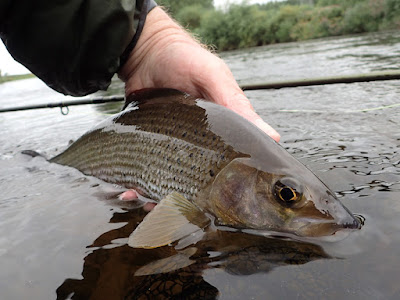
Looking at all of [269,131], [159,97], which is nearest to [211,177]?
[269,131]

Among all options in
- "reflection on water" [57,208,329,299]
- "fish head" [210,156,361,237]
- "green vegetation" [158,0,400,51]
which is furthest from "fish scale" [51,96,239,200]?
"green vegetation" [158,0,400,51]

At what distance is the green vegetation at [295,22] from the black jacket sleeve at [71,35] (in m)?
17.7

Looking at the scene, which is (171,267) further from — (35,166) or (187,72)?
(35,166)

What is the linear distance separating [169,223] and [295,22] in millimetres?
36072

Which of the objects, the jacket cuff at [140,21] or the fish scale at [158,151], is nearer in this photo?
the fish scale at [158,151]

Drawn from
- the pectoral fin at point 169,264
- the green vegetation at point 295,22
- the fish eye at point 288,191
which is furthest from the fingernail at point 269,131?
the green vegetation at point 295,22

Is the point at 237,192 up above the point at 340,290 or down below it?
above

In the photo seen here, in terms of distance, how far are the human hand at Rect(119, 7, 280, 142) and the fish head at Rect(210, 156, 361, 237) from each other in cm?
38

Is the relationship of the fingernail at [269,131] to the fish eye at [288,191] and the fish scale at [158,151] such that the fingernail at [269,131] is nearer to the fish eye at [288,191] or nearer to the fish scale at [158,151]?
the fish scale at [158,151]

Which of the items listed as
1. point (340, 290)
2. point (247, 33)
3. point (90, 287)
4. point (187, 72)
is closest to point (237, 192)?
point (340, 290)

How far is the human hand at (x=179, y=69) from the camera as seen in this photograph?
2.18 meters

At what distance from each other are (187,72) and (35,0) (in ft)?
3.75

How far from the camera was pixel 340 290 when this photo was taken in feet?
4.38

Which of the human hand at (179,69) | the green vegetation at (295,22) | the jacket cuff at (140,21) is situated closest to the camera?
the human hand at (179,69)
